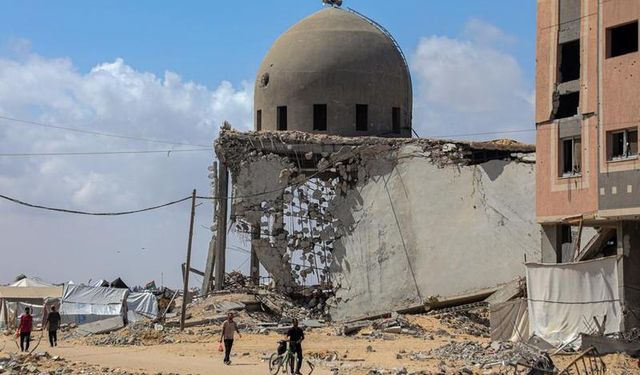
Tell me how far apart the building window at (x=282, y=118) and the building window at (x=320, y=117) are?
1.06 m

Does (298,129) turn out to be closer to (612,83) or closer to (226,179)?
(226,179)

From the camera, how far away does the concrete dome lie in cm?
4003

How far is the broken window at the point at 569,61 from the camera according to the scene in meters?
28.5

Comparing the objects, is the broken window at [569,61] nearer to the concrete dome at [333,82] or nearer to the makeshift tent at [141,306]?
the concrete dome at [333,82]

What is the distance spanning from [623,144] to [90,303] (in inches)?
839

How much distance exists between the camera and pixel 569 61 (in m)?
28.7

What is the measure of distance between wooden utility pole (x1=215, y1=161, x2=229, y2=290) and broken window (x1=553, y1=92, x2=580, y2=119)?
45.2 feet

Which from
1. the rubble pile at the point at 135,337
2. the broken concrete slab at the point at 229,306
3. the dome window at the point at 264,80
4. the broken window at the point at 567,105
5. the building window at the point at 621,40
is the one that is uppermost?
the dome window at the point at 264,80

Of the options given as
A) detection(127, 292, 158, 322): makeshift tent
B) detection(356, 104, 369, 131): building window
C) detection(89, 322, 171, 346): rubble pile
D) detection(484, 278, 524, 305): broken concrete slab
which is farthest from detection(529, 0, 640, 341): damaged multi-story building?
detection(127, 292, 158, 322): makeshift tent

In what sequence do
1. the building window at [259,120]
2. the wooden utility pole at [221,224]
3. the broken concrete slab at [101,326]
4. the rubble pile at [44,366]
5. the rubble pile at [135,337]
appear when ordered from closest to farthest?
the rubble pile at [44,366]
the rubble pile at [135,337]
the broken concrete slab at [101,326]
the wooden utility pole at [221,224]
the building window at [259,120]

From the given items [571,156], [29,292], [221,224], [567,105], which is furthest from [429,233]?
[29,292]

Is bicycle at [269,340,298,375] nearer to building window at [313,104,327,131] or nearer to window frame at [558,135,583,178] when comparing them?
window frame at [558,135,583,178]

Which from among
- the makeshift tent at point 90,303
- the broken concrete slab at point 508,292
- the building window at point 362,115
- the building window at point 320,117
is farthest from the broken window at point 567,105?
the makeshift tent at point 90,303

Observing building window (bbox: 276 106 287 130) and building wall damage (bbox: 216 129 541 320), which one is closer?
building wall damage (bbox: 216 129 541 320)
